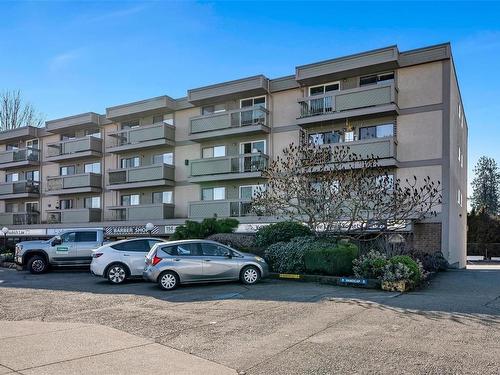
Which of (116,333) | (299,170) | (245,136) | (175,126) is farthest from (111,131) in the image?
(116,333)

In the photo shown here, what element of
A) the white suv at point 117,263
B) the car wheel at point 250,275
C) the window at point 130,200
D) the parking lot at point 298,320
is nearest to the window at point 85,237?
the white suv at point 117,263

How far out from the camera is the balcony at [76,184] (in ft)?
105

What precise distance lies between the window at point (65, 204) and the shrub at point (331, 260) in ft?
78.9

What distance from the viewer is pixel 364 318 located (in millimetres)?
9039

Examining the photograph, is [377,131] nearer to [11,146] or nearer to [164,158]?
[164,158]

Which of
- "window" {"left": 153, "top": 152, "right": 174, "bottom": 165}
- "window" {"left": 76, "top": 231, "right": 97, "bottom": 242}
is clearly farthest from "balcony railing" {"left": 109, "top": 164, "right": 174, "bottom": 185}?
"window" {"left": 76, "top": 231, "right": 97, "bottom": 242}

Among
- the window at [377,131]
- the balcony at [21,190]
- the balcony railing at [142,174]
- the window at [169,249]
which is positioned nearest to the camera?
the window at [169,249]

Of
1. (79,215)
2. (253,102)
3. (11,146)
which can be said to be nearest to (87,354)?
(253,102)

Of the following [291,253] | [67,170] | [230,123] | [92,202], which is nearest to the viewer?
[291,253]

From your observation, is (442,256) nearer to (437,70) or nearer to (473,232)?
(437,70)

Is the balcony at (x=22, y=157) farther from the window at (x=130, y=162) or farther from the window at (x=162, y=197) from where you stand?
the window at (x=162, y=197)

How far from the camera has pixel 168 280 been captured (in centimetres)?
1386

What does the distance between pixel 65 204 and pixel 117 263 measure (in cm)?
2139

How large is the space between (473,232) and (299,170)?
39.0 metres
